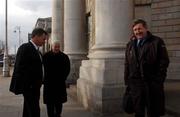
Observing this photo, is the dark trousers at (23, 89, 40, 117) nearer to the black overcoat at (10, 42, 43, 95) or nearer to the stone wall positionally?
the black overcoat at (10, 42, 43, 95)

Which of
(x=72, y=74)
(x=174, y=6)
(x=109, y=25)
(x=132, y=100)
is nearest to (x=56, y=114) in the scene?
(x=109, y=25)

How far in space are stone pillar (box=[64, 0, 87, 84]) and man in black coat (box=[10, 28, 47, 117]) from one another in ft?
38.9

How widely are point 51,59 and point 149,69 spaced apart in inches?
148

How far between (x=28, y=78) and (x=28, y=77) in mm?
16

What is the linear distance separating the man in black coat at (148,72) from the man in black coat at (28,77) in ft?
5.81

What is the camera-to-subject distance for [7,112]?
40.2ft

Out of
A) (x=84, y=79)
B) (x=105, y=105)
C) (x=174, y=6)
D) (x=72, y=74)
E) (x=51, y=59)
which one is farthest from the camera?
(x=174, y=6)

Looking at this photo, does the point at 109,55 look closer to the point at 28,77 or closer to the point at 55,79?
the point at 55,79

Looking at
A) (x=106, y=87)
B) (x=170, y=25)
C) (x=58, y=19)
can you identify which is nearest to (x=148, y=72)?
(x=106, y=87)

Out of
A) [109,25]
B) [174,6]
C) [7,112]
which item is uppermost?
[174,6]

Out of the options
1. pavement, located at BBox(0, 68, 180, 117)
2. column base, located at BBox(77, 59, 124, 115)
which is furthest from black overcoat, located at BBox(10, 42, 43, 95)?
column base, located at BBox(77, 59, 124, 115)

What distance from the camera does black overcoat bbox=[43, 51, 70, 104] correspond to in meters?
9.77

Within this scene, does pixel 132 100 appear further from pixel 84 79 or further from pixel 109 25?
pixel 84 79

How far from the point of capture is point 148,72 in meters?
6.33
